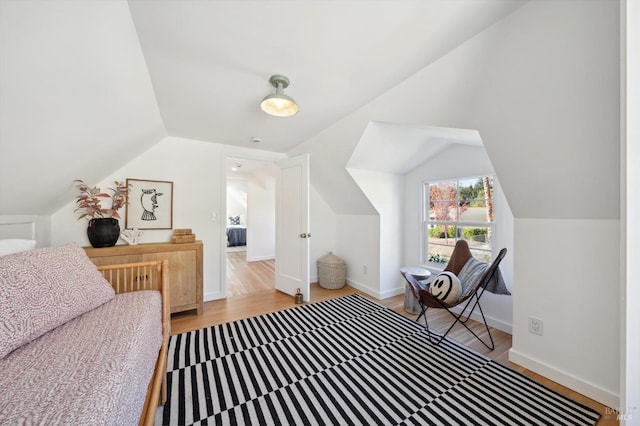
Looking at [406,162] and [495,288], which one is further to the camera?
[406,162]

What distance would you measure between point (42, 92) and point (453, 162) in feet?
11.6

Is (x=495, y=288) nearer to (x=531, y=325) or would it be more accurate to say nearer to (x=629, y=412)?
(x=531, y=325)

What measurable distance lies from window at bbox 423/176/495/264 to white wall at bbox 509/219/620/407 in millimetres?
780

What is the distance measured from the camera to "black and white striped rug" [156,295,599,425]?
1.36 meters

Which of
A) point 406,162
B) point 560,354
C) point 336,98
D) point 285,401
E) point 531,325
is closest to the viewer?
point 285,401

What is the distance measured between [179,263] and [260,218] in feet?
11.0

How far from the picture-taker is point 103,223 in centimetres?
239

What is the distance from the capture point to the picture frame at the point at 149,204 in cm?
279

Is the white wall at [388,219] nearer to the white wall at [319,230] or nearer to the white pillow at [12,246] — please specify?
the white wall at [319,230]

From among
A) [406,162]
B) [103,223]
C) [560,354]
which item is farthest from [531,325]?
[103,223]

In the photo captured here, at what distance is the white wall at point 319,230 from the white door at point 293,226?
696 millimetres

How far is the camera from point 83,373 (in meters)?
0.78

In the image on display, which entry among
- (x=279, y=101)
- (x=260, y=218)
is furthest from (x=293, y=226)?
(x=260, y=218)

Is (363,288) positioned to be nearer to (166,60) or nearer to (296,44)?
(296,44)
